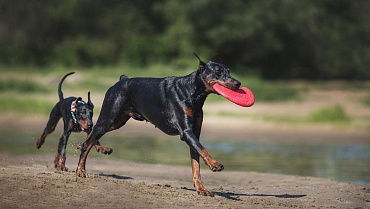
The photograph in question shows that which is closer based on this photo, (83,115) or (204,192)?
(204,192)

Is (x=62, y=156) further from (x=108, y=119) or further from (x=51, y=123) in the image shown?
(x=108, y=119)

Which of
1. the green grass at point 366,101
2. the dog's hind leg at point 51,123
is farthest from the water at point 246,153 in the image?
the green grass at point 366,101

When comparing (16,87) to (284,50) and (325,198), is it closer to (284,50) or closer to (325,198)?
(284,50)

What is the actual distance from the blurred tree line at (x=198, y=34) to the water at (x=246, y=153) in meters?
14.2

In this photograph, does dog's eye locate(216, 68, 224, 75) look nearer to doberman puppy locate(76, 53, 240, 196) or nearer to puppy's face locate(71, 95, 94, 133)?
doberman puppy locate(76, 53, 240, 196)

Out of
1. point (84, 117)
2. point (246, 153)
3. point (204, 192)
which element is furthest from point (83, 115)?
point (246, 153)

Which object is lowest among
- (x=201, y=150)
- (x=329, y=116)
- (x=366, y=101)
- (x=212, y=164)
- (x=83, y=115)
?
(x=212, y=164)

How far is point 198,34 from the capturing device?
113 ft

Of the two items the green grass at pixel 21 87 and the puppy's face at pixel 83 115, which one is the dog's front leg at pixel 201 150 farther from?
the green grass at pixel 21 87

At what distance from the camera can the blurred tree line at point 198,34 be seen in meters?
34.1

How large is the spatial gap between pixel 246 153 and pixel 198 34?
60.4 feet

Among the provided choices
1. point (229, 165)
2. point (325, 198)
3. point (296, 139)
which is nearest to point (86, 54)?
point (296, 139)

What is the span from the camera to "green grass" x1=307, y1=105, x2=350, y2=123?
22562 mm

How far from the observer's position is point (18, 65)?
33.6 meters
